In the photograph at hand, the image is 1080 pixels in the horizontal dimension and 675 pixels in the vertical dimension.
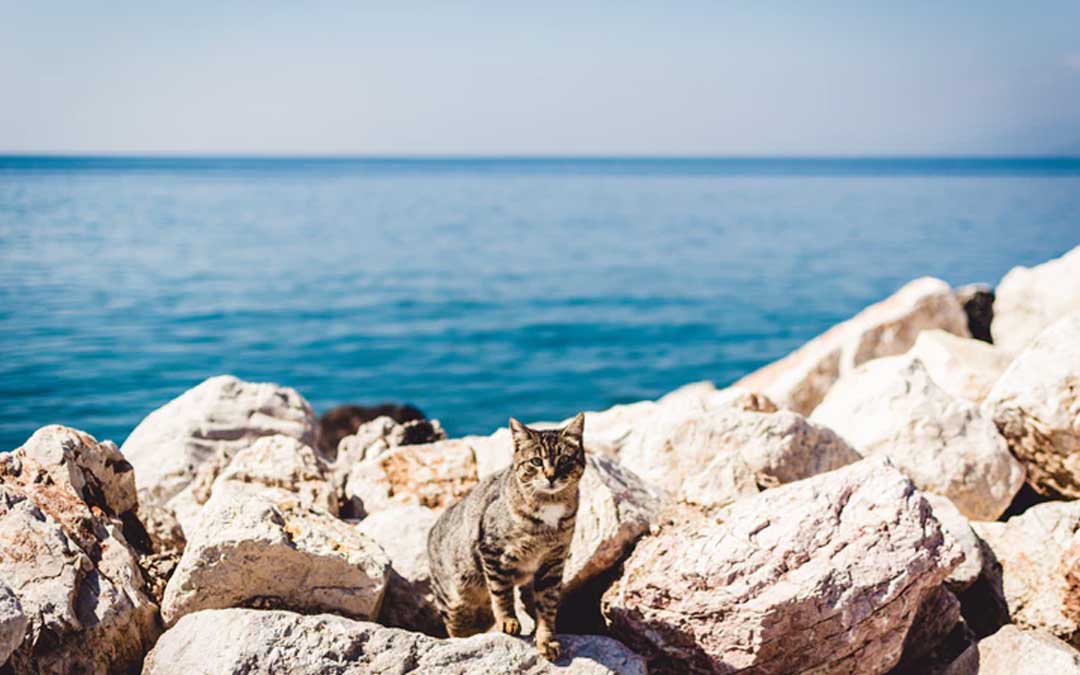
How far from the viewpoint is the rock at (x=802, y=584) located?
489 centimetres

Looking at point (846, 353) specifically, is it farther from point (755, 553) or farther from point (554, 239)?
point (554, 239)

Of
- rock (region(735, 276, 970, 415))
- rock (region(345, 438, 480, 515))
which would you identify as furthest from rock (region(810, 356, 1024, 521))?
rock (region(735, 276, 970, 415))

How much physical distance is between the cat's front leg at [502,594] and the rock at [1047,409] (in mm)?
4333

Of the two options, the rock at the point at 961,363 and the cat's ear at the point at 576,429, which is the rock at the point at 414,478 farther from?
the rock at the point at 961,363

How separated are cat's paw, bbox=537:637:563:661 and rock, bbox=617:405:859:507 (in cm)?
149

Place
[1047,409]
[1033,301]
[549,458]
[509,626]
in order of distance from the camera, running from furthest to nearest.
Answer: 1. [1033,301]
2. [1047,409]
3. [509,626]
4. [549,458]

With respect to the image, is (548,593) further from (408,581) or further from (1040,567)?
(1040,567)

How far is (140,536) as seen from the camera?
19.4ft

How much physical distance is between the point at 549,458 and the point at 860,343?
8.60 meters

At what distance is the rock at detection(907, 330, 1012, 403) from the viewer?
29.0 feet

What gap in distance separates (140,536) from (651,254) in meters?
30.5

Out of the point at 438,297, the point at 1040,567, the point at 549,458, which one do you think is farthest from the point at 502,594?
the point at 438,297

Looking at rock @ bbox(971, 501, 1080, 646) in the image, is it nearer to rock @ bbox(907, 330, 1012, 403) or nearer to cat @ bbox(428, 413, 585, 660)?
rock @ bbox(907, 330, 1012, 403)

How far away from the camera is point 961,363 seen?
30.5ft
